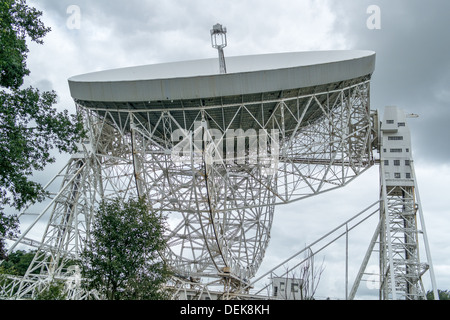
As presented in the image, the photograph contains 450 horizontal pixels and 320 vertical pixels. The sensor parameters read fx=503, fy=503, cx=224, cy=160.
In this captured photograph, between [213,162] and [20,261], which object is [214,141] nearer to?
[213,162]

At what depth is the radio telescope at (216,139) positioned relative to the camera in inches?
752

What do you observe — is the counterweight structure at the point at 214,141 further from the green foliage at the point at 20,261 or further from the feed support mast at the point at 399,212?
the green foliage at the point at 20,261

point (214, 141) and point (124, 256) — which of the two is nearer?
point (124, 256)

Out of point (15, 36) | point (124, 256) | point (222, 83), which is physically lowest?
point (124, 256)

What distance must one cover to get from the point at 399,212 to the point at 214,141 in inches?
361

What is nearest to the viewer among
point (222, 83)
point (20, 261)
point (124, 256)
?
point (124, 256)

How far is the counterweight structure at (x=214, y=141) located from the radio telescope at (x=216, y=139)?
0.17ft

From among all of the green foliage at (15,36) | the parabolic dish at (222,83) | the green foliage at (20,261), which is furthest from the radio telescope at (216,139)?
the green foliage at (20,261)

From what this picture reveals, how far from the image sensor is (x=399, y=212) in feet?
74.8

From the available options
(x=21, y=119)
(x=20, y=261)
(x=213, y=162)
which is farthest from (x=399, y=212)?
(x=20, y=261)

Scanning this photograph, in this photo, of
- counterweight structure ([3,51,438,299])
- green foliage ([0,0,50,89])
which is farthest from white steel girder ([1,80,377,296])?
green foliage ([0,0,50,89])

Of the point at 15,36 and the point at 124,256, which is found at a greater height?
the point at 15,36
